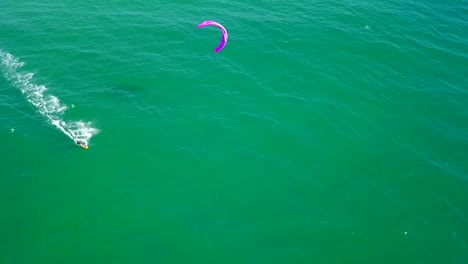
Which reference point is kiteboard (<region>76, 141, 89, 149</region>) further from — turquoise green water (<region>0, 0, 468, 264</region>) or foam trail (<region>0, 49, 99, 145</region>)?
turquoise green water (<region>0, 0, 468, 264</region>)

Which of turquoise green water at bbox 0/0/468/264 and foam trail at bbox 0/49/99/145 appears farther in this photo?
foam trail at bbox 0/49/99/145

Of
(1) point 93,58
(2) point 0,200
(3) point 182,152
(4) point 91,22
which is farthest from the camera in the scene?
(4) point 91,22

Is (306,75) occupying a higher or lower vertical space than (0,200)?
Result: higher

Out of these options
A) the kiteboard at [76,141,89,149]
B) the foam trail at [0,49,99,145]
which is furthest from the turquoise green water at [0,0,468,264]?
the kiteboard at [76,141,89,149]

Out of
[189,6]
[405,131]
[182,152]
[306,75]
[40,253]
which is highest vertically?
[189,6]

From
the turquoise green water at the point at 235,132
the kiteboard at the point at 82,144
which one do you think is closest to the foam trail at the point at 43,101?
the turquoise green water at the point at 235,132

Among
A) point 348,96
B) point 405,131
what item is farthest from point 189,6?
point 405,131

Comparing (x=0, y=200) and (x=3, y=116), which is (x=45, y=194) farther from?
(x=3, y=116)

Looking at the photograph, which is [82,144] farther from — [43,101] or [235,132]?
[235,132]
